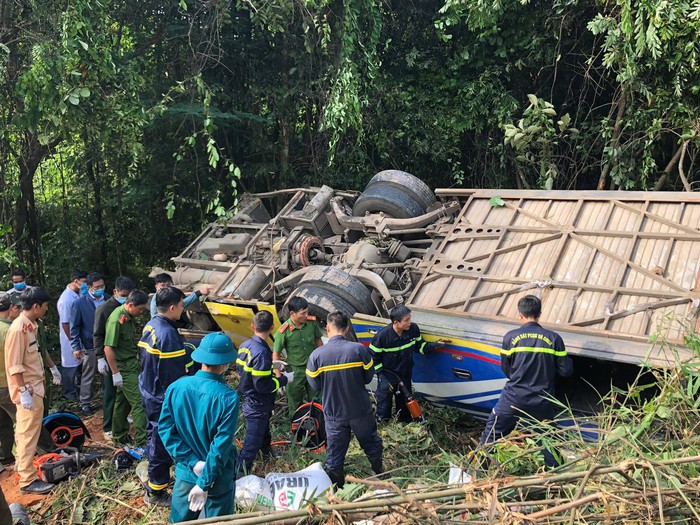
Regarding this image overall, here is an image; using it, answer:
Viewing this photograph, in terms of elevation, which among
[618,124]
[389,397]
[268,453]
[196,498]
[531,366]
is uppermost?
[618,124]

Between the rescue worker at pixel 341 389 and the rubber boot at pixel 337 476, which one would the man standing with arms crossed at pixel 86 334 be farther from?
the rubber boot at pixel 337 476

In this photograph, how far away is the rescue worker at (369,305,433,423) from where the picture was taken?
5066mm

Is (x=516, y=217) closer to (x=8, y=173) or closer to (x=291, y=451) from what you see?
(x=291, y=451)

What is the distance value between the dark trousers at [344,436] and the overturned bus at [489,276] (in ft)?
3.81

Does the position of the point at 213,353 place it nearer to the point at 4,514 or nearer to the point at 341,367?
the point at 341,367

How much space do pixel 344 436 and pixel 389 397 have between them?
4.09 ft

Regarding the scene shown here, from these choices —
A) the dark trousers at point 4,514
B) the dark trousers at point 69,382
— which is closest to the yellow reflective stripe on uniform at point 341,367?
the dark trousers at point 4,514

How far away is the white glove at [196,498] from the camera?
312 cm

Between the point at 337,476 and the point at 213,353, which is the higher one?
the point at 213,353

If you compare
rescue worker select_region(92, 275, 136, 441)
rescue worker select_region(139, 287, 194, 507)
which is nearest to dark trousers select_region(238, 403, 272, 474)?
rescue worker select_region(139, 287, 194, 507)

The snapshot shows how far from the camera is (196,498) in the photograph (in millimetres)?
3131

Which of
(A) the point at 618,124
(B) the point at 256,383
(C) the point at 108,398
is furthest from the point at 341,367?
(A) the point at 618,124

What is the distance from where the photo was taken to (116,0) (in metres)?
8.48

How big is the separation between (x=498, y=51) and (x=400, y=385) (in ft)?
20.0
